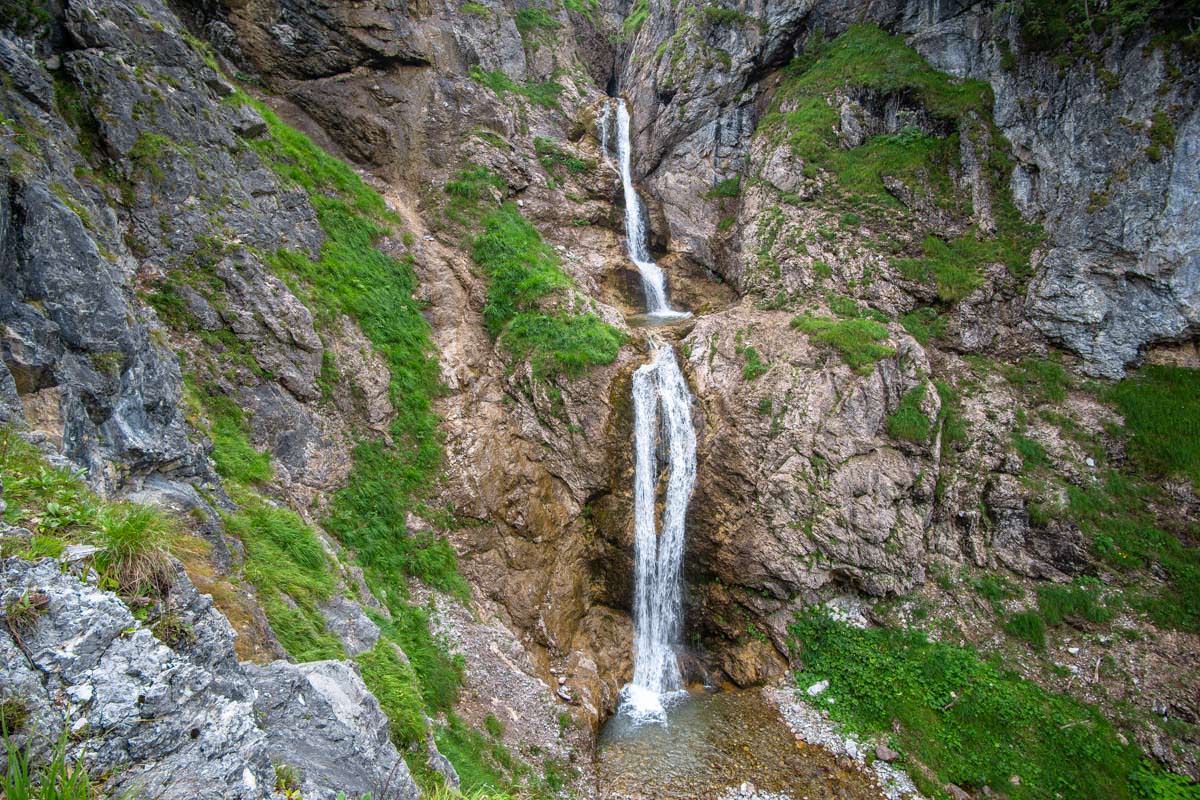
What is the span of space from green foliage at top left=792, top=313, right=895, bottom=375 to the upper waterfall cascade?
14.9ft

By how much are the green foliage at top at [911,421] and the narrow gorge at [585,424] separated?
0.17 meters

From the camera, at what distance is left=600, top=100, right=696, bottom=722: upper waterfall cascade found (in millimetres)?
13984

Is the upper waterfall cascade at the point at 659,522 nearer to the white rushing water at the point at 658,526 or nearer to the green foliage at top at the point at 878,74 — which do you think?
the white rushing water at the point at 658,526

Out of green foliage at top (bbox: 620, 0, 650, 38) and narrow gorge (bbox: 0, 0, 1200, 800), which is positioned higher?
green foliage at top (bbox: 620, 0, 650, 38)

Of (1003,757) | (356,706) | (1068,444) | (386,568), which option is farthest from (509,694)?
(1068,444)

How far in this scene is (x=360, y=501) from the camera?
11.9 metres

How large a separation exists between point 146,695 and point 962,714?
15096mm

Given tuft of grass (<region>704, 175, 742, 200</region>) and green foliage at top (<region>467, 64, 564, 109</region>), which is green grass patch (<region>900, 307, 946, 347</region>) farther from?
green foliage at top (<region>467, 64, 564, 109</region>)

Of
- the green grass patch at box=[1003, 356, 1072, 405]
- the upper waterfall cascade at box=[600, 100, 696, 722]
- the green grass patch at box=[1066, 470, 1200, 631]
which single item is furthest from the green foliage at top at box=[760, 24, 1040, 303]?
the upper waterfall cascade at box=[600, 100, 696, 722]

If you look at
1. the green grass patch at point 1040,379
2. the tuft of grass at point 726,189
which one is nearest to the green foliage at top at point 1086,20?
the green grass patch at point 1040,379

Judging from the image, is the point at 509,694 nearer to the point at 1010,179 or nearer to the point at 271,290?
the point at 271,290

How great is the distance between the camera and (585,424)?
15.3m

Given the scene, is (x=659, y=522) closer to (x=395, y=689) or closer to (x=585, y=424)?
(x=585, y=424)

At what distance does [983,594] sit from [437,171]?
23183 mm
